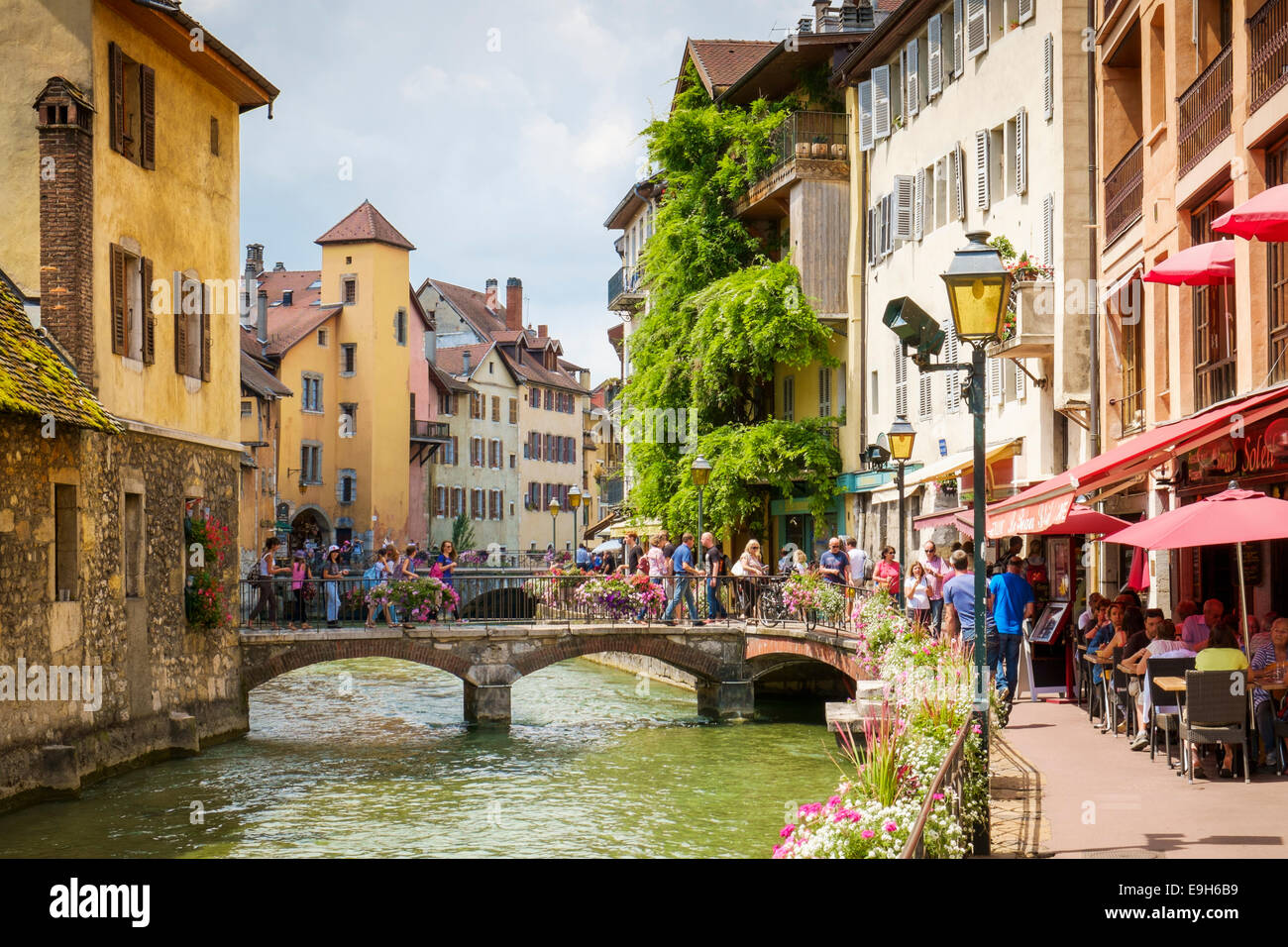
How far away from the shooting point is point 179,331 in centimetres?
2389

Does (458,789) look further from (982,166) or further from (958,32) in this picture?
(958,32)

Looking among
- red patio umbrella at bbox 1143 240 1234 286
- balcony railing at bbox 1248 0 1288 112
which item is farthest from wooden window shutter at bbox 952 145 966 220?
balcony railing at bbox 1248 0 1288 112

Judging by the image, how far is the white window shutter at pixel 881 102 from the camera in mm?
32156

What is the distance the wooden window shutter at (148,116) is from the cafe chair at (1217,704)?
16.9 meters

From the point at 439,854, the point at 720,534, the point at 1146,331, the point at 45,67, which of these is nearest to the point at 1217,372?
the point at 1146,331

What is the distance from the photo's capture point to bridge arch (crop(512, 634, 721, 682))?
28.9 metres

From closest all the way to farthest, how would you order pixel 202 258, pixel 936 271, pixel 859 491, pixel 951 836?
pixel 951 836, pixel 202 258, pixel 936 271, pixel 859 491

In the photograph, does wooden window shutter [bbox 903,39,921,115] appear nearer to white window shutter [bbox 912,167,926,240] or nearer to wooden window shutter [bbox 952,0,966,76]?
white window shutter [bbox 912,167,926,240]

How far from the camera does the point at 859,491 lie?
3319cm

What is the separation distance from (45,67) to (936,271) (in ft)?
53.4

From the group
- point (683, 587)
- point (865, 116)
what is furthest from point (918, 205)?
point (683, 587)

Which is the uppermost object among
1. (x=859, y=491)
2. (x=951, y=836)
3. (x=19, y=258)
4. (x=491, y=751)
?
(x=19, y=258)

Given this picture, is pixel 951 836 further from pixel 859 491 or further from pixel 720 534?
pixel 720 534

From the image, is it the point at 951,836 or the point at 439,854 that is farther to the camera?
the point at 439,854
